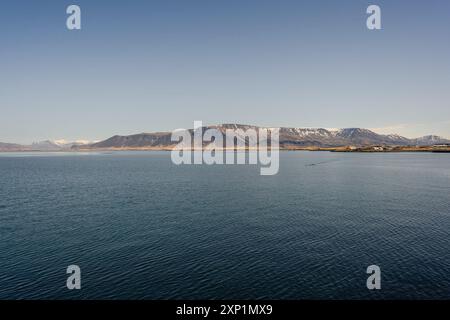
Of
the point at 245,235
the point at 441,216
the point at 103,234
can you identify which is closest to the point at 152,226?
the point at 103,234

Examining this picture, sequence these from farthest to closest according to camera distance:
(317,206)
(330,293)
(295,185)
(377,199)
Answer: (295,185), (377,199), (317,206), (330,293)

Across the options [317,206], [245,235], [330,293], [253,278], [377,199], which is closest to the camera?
[330,293]

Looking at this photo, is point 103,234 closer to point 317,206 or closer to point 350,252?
point 350,252

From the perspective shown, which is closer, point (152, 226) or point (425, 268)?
point (425, 268)

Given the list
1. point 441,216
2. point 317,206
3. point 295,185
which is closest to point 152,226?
point 317,206
